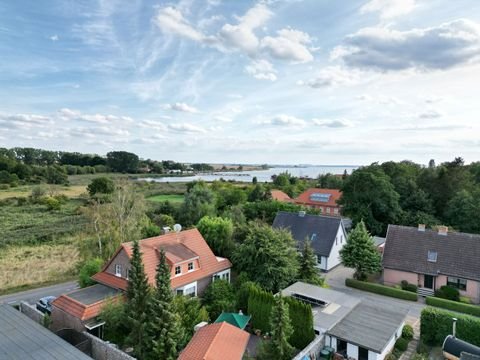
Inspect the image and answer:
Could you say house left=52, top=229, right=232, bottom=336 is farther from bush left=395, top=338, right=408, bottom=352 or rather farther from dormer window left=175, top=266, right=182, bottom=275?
bush left=395, top=338, right=408, bottom=352

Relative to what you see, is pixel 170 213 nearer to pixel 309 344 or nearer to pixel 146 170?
pixel 309 344

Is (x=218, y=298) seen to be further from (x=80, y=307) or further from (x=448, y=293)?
(x=448, y=293)

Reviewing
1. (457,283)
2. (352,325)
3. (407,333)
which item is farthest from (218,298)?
(457,283)

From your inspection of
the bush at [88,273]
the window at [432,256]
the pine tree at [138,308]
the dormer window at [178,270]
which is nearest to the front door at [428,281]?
the window at [432,256]

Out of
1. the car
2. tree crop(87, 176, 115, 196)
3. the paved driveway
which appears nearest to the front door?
the paved driveway

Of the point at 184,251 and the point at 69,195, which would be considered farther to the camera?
the point at 69,195

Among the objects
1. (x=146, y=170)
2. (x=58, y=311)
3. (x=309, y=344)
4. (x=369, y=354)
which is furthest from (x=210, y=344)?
(x=146, y=170)
